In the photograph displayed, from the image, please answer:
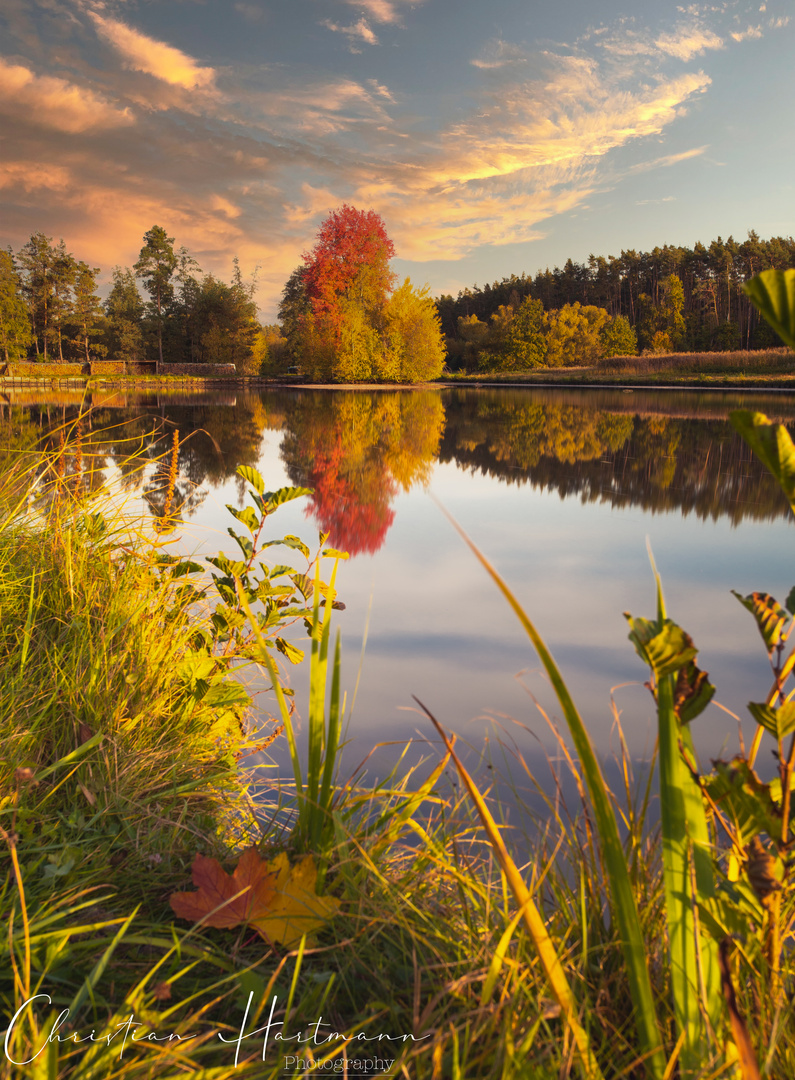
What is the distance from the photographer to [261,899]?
953 mm

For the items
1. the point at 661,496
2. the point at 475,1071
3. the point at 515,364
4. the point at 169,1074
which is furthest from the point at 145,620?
the point at 515,364

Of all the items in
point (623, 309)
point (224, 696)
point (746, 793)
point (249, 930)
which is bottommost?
point (249, 930)

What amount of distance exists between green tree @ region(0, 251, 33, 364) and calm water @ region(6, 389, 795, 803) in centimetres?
3071

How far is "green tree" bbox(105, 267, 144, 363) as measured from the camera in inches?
1550

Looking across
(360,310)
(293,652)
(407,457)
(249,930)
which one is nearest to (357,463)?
(407,457)

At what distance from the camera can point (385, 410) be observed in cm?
1442

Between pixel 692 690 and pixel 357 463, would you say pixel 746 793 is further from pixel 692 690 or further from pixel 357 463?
pixel 357 463

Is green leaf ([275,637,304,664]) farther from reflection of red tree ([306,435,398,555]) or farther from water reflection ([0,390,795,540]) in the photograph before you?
reflection of red tree ([306,435,398,555])

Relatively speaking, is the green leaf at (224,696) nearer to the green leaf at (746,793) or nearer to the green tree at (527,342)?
the green leaf at (746,793)

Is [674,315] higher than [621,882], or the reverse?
[674,315]

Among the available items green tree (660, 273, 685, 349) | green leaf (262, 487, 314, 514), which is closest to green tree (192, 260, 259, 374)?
green tree (660, 273, 685, 349)

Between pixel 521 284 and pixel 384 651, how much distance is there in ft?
200

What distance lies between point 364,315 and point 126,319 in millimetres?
24172

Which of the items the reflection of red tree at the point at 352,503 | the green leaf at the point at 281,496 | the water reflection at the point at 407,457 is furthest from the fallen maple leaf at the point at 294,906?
the reflection of red tree at the point at 352,503
